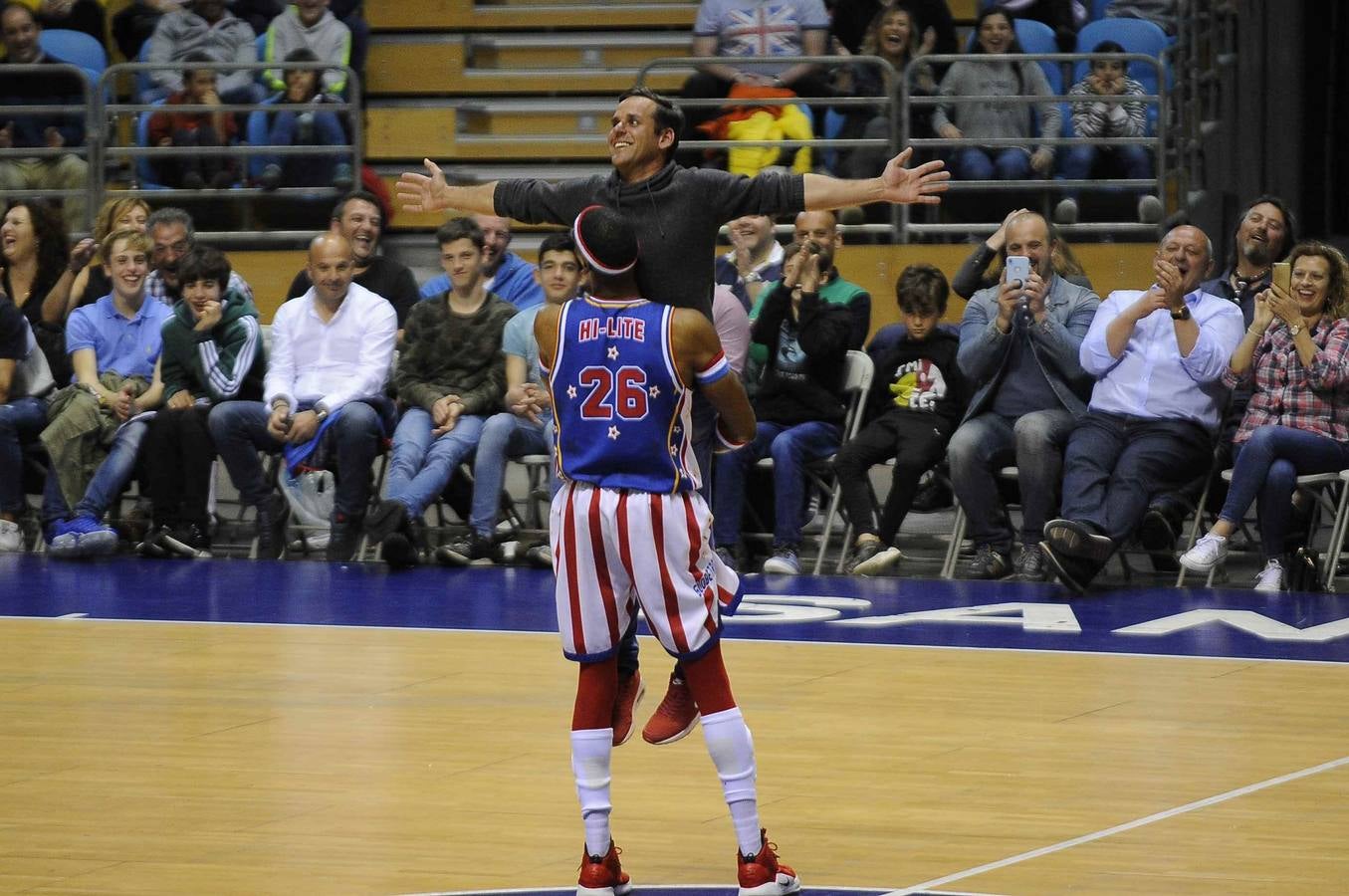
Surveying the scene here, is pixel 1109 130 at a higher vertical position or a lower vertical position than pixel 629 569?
higher

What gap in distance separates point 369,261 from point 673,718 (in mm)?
5774

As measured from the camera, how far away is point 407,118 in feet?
43.3

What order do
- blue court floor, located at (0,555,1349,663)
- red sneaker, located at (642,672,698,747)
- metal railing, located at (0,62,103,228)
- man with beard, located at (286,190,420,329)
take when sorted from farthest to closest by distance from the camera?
metal railing, located at (0,62,103,228) < man with beard, located at (286,190,420,329) < blue court floor, located at (0,555,1349,663) < red sneaker, located at (642,672,698,747)

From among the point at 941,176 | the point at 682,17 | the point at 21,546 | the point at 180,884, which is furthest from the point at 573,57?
the point at 180,884

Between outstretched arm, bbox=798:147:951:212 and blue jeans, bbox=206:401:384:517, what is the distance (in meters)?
4.53

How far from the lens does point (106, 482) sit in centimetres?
986

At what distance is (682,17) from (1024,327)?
4.98m

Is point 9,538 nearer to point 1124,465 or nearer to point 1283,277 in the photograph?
point 1124,465

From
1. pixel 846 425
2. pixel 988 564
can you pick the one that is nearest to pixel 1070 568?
pixel 988 564

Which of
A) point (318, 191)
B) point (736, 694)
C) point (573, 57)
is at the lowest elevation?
point (736, 694)

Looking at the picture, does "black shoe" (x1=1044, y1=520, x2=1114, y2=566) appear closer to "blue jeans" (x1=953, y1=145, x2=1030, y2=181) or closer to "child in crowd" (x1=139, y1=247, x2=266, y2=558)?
"blue jeans" (x1=953, y1=145, x2=1030, y2=181)

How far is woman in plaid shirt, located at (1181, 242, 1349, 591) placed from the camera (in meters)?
8.52

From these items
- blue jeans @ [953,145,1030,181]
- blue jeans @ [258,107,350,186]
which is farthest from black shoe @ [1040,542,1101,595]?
blue jeans @ [258,107,350,186]

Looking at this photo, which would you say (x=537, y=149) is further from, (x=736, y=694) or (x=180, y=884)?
(x=180, y=884)
